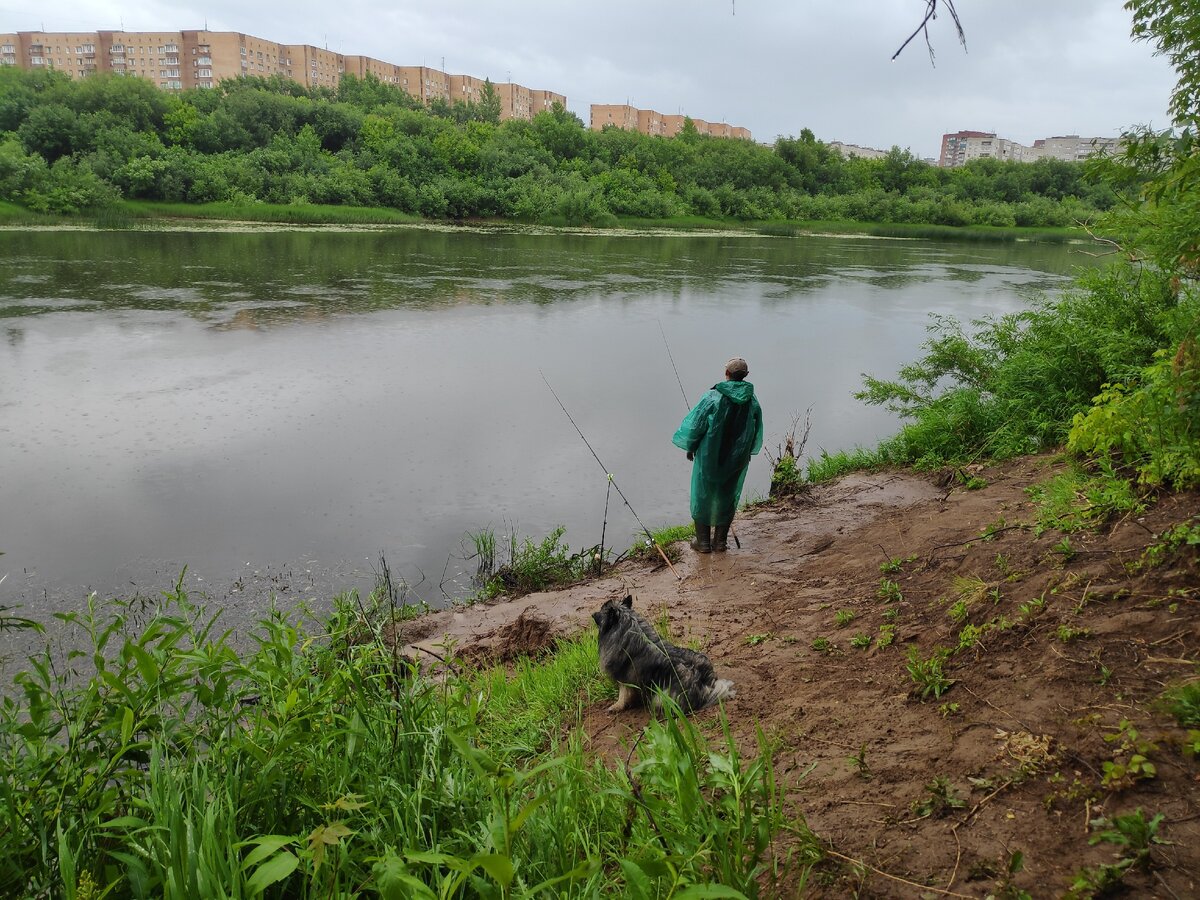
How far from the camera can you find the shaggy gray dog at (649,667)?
3240mm

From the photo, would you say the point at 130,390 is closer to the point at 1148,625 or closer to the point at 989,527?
the point at 989,527

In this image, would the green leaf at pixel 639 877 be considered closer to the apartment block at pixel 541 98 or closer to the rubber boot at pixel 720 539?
the rubber boot at pixel 720 539

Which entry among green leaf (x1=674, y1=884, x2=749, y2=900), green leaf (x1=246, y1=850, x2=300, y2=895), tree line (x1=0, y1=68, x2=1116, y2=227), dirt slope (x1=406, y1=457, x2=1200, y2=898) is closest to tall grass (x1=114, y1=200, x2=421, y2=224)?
tree line (x1=0, y1=68, x2=1116, y2=227)

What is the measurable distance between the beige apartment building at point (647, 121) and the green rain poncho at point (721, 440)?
97.5 m

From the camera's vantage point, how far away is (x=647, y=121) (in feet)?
343

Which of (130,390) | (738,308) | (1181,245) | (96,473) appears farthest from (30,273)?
(1181,245)

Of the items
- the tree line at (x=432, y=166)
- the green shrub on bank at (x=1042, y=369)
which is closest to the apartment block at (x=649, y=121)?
the tree line at (x=432, y=166)

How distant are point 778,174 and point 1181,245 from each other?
67.7m

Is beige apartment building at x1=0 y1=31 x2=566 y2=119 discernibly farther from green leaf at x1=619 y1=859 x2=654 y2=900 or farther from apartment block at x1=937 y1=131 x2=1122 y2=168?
green leaf at x1=619 y1=859 x2=654 y2=900

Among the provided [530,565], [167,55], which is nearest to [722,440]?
[530,565]

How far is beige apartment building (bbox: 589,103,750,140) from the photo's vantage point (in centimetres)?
10081

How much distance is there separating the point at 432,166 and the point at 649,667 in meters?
52.2

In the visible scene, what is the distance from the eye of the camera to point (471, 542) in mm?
6500

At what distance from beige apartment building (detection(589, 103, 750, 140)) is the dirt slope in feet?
325
